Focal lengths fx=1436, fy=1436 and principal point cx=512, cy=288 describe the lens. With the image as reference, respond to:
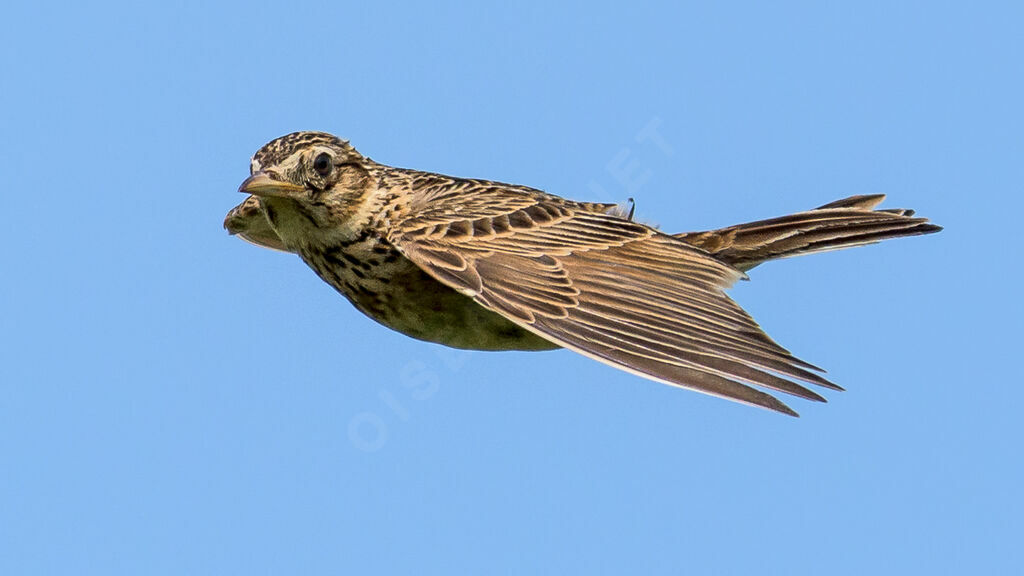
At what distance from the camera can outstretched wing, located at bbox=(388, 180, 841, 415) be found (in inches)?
305

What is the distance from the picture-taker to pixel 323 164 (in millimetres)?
9047

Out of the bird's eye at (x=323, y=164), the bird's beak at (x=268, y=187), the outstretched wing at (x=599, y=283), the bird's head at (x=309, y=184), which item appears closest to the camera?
the outstretched wing at (x=599, y=283)

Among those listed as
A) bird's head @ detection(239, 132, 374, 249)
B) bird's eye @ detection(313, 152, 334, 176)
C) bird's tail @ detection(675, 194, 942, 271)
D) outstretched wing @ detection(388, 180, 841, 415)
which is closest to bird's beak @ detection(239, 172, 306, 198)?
bird's head @ detection(239, 132, 374, 249)

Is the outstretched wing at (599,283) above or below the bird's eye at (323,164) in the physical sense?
below

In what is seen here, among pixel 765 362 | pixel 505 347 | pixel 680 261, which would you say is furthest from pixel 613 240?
pixel 765 362

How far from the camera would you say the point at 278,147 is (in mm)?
8867

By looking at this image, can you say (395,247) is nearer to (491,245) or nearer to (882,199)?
(491,245)

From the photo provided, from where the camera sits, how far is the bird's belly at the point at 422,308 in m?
9.30

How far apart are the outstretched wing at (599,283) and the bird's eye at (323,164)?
0.56 m

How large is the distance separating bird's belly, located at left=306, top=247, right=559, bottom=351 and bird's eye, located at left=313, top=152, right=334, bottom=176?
27.4 inches

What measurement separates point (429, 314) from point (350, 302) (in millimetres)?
631

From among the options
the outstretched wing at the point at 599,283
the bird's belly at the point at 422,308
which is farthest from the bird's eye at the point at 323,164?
the bird's belly at the point at 422,308

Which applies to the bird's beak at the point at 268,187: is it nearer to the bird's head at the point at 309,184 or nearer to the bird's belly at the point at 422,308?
the bird's head at the point at 309,184

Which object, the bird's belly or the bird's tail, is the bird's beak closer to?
the bird's belly
